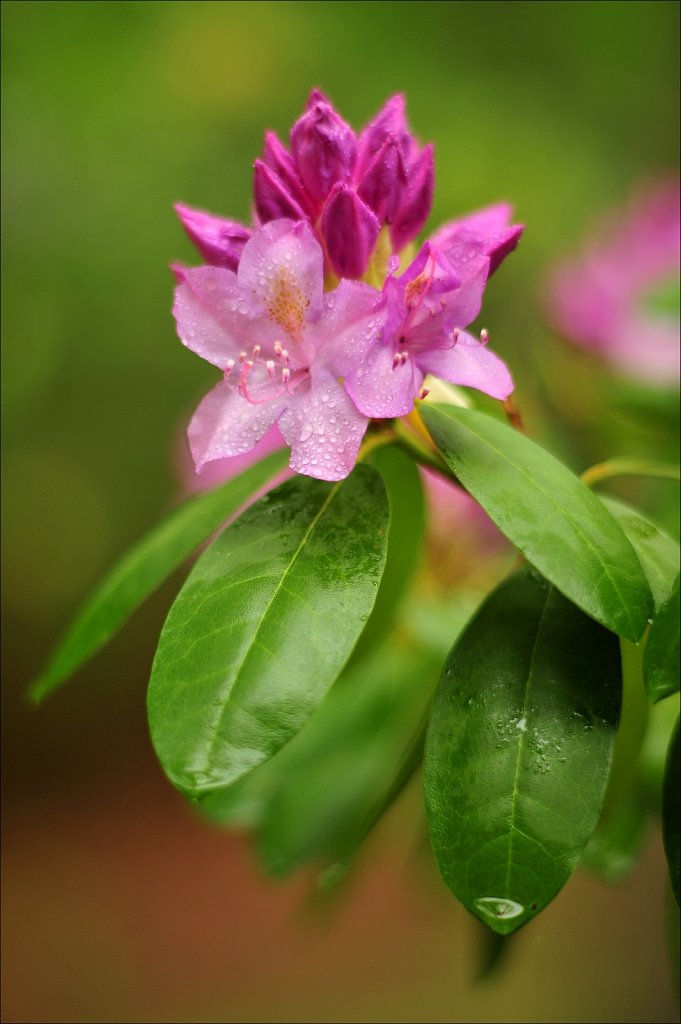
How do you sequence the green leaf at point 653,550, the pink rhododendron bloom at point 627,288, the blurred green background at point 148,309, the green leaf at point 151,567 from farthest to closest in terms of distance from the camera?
the blurred green background at point 148,309, the pink rhododendron bloom at point 627,288, the green leaf at point 151,567, the green leaf at point 653,550

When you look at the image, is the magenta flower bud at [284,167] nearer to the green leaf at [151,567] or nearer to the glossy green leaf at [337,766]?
the green leaf at [151,567]

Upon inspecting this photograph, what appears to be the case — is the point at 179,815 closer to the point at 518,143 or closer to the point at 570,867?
the point at 518,143

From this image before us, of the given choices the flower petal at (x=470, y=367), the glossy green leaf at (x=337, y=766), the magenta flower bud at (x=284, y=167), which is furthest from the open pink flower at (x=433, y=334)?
the glossy green leaf at (x=337, y=766)

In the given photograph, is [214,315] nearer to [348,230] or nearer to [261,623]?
[348,230]

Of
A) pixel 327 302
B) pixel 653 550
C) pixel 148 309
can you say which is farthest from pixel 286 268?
pixel 148 309

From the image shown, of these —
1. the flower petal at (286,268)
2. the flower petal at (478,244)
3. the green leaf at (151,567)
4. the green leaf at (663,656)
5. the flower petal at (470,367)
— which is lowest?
the green leaf at (663,656)

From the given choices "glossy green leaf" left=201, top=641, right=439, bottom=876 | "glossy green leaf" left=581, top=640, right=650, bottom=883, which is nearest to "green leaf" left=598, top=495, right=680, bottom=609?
"glossy green leaf" left=581, top=640, right=650, bottom=883
